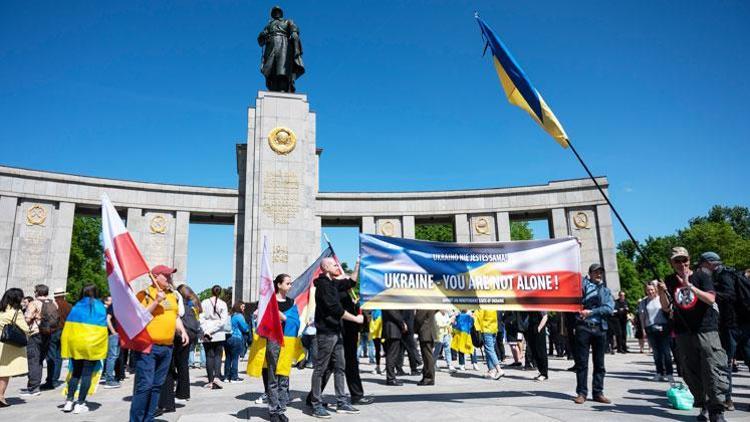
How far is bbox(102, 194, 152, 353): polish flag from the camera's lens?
Answer: 5020 millimetres

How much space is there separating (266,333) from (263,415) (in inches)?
49.3

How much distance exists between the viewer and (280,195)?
73.9 feet

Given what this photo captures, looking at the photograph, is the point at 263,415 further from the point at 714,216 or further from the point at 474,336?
the point at 714,216

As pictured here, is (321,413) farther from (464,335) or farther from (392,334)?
(464,335)

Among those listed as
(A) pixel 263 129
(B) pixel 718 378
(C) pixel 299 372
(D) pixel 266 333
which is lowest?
(C) pixel 299 372

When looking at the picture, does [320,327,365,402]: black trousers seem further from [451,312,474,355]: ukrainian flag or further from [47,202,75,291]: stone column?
[47,202,75,291]: stone column

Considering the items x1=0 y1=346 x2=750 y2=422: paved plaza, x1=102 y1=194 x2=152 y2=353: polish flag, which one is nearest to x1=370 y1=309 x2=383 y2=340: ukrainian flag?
x1=0 y1=346 x2=750 y2=422: paved plaza

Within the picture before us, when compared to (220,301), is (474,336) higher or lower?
lower

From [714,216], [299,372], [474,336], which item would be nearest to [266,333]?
[299,372]

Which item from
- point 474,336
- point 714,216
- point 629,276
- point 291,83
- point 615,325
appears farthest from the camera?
point 714,216

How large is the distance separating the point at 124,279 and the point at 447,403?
4.91m

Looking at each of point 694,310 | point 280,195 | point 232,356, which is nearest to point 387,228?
point 280,195

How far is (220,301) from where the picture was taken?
33.8ft

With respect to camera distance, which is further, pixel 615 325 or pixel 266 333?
pixel 615 325
